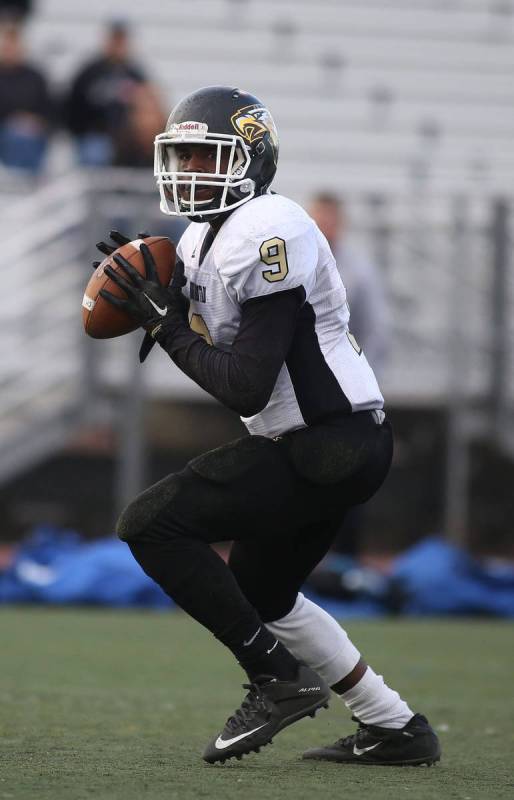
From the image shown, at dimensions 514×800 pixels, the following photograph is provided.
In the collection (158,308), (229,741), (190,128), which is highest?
(190,128)

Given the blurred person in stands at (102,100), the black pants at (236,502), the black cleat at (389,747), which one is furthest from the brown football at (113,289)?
the blurred person in stands at (102,100)

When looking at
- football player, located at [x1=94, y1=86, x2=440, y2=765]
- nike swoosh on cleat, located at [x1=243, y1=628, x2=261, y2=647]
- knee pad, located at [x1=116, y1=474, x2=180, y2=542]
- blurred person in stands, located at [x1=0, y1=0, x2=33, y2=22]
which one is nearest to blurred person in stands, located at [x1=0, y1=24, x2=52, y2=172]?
blurred person in stands, located at [x1=0, y1=0, x2=33, y2=22]

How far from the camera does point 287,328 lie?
11.8ft

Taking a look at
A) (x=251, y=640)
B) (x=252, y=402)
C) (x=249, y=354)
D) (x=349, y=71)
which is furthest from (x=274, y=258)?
(x=349, y=71)

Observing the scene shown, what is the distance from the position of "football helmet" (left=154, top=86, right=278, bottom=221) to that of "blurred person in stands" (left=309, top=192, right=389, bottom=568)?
4.12 m

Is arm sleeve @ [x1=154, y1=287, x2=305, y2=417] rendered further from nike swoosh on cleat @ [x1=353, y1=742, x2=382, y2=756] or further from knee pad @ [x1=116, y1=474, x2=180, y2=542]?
nike swoosh on cleat @ [x1=353, y1=742, x2=382, y2=756]

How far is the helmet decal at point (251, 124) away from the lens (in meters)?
3.79

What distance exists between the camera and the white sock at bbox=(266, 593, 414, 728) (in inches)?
154

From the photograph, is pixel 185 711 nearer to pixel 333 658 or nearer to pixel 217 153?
pixel 333 658

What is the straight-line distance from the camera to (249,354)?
3.54m

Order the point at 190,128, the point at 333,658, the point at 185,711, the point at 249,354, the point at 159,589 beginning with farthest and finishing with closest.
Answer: the point at 159,589, the point at 185,711, the point at 333,658, the point at 190,128, the point at 249,354

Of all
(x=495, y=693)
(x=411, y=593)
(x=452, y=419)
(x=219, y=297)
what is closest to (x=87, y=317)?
(x=219, y=297)

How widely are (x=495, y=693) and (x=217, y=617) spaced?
217 centimetres

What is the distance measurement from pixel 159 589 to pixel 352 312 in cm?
181
